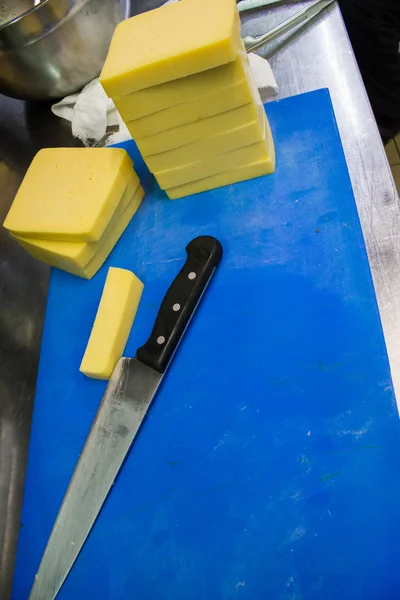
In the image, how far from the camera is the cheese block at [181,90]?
79 centimetres

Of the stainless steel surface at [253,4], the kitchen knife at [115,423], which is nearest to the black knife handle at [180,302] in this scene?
the kitchen knife at [115,423]

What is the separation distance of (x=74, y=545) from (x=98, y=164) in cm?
71

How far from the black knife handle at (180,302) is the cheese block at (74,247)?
0.57 feet

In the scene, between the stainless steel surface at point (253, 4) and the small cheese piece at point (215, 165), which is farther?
the stainless steel surface at point (253, 4)

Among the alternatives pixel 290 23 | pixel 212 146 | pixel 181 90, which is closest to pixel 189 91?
pixel 181 90

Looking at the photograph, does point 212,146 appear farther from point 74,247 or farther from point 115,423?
point 115,423

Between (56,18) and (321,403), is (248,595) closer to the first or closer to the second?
(321,403)

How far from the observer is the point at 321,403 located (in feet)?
2.63

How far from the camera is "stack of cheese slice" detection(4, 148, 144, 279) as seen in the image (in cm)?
93

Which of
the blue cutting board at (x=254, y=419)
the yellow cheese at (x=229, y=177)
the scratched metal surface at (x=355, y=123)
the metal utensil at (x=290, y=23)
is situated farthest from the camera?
the metal utensil at (x=290, y=23)

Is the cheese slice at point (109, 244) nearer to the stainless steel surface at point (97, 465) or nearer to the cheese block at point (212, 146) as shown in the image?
the cheese block at point (212, 146)

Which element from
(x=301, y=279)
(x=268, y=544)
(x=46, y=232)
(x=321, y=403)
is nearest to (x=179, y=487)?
(x=268, y=544)

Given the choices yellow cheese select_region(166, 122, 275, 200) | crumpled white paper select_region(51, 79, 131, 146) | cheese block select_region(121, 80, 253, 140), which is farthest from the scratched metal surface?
crumpled white paper select_region(51, 79, 131, 146)

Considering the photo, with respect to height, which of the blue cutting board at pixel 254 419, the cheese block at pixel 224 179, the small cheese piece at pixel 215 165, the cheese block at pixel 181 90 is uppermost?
the cheese block at pixel 181 90
